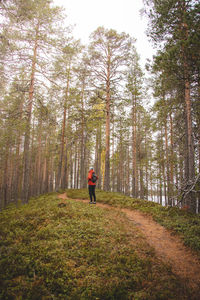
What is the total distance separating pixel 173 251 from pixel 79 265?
315 centimetres

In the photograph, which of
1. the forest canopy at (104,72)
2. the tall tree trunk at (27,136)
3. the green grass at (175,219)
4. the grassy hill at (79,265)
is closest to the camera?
the grassy hill at (79,265)

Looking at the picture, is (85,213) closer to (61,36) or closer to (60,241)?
(60,241)

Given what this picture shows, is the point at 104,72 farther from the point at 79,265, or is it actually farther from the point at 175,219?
the point at 79,265

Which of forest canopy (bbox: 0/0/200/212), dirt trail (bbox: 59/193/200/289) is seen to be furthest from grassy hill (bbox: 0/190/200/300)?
forest canopy (bbox: 0/0/200/212)

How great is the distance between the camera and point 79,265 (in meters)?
3.73

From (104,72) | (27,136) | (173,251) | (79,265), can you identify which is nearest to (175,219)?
(173,251)

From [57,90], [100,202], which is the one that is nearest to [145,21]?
[57,90]

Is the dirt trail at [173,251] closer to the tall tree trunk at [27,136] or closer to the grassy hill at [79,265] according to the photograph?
the grassy hill at [79,265]

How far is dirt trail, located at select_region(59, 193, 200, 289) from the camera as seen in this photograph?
387cm

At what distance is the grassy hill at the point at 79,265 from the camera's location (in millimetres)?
2967

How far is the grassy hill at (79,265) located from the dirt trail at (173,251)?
1.05ft

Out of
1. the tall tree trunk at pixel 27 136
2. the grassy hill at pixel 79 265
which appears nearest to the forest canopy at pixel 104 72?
the tall tree trunk at pixel 27 136

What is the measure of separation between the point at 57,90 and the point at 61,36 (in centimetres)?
369

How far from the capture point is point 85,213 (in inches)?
281
